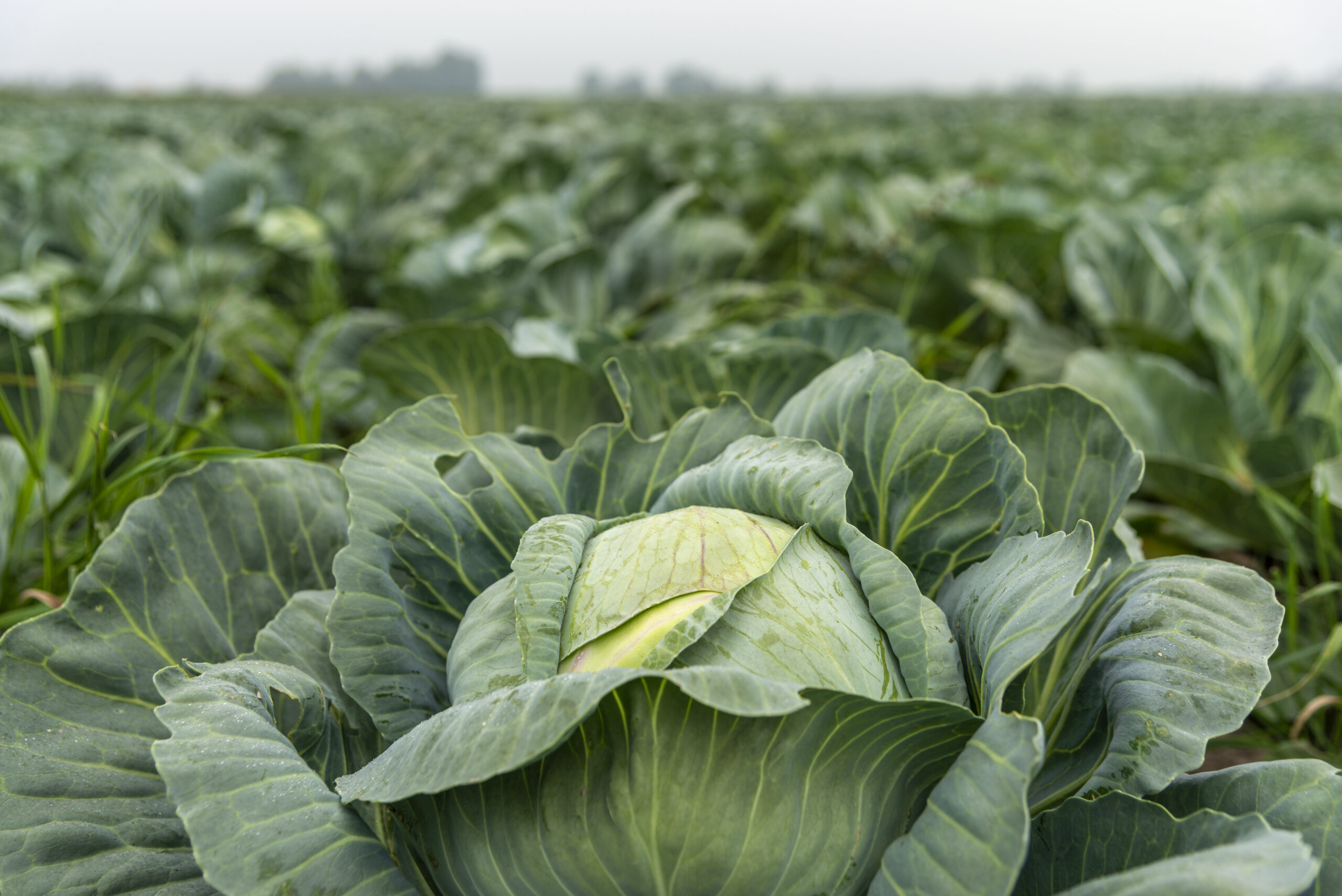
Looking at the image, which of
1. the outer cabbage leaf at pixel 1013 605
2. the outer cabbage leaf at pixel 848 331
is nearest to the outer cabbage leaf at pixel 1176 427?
the outer cabbage leaf at pixel 848 331

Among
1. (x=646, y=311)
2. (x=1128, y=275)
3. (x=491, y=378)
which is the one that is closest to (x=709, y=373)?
(x=491, y=378)

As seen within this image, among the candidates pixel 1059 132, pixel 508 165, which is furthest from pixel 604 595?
pixel 1059 132

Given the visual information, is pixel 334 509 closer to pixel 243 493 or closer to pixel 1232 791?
pixel 243 493

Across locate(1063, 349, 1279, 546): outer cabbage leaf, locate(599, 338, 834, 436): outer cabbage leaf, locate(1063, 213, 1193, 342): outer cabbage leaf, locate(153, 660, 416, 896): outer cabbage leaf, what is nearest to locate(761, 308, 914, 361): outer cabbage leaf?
locate(599, 338, 834, 436): outer cabbage leaf

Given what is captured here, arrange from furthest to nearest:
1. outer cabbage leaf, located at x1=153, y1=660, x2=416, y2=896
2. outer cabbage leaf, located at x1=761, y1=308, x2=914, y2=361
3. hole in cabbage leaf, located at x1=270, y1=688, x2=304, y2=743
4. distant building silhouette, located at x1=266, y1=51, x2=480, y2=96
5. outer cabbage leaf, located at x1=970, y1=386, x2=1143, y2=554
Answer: distant building silhouette, located at x1=266, y1=51, x2=480, y2=96, outer cabbage leaf, located at x1=761, y1=308, x2=914, y2=361, outer cabbage leaf, located at x1=970, y1=386, x2=1143, y2=554, hole in cabbage leaf, located at x1=270, y1=688, x2=304, y2=743, outer cabbage leaf, located at x1=153, y1=660, x2=416, y2=896

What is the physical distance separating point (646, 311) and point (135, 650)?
2990 millimetres

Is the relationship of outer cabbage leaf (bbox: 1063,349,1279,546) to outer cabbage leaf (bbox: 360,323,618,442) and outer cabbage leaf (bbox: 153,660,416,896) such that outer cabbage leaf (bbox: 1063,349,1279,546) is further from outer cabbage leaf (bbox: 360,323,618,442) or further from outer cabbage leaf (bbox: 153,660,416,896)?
outer cabbage leaf (bbox: 153,660,416,896)

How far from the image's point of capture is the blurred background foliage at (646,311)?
2043 millimetres

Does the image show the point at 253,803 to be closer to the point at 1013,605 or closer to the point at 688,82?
the point at 1013,605

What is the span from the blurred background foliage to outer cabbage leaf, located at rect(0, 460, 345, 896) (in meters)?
0.13

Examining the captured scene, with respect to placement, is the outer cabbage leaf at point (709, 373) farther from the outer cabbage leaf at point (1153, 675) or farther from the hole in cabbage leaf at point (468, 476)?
the outer cabbage leaf at point (1153, 675)

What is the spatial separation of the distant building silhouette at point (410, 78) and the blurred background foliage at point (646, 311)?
89.5 m

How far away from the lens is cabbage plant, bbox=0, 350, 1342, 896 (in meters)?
0.89

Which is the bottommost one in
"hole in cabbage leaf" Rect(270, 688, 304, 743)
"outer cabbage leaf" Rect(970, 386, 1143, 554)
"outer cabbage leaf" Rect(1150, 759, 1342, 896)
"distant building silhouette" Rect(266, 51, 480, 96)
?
"hole in cabbage leaf" Rect(270, 688, 304, 743)
